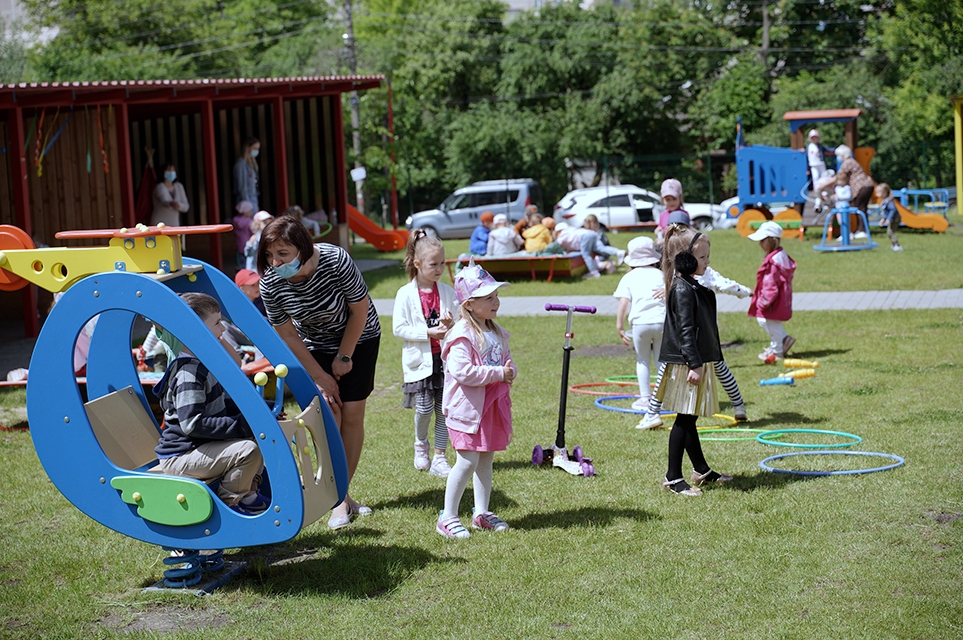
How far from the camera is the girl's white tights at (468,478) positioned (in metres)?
5.57

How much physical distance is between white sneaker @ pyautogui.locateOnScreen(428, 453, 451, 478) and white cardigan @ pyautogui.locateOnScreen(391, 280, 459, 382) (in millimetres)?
549

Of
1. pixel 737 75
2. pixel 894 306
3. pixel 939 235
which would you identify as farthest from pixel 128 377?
pixel 737 75

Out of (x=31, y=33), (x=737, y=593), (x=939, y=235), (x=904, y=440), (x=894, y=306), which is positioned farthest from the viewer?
(x=31, y=33)

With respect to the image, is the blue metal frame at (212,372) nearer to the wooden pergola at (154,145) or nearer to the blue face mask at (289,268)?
the blue face mask at (289,268)

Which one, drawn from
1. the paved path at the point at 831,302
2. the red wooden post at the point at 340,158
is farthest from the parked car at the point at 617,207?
the paved path at the point at 831,302

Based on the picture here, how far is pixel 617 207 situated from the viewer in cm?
3206

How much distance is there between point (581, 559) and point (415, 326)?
2.22 m

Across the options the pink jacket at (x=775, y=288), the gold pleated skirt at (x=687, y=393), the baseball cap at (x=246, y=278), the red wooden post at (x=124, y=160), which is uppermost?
the red wooden post at (x=124, y=160)

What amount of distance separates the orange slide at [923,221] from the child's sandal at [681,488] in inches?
755

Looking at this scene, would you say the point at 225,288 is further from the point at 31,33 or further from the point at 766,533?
the point at 31,33

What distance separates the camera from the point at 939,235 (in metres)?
23.1

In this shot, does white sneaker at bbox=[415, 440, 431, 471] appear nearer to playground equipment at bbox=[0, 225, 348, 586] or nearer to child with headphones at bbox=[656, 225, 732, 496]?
child with headphones at bbox=[656, 225, 732, 496]

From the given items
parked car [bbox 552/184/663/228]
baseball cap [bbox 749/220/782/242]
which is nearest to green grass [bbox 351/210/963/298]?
baseball cap [bbox 749/220/782/242]

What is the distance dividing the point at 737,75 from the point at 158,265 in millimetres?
39484
